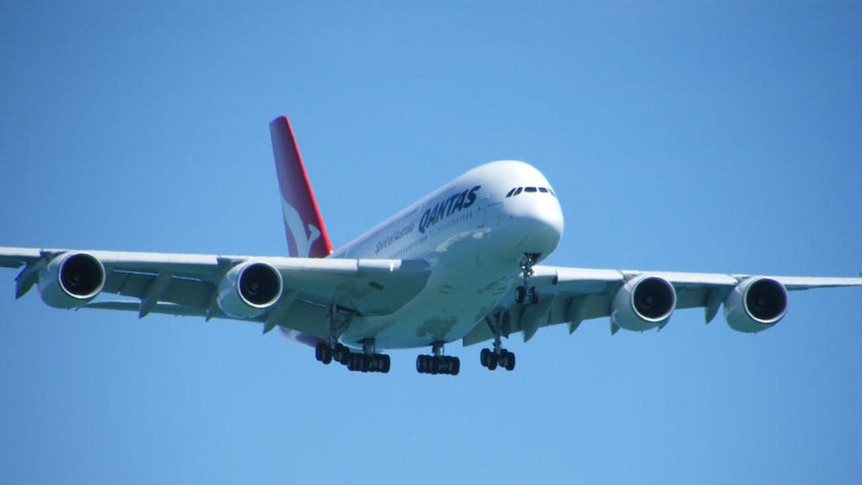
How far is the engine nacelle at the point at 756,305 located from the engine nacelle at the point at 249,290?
13415mm

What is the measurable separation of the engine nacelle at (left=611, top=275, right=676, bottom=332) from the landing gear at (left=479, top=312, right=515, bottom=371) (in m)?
3.61

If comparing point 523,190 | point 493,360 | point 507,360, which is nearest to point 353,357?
point 493,360

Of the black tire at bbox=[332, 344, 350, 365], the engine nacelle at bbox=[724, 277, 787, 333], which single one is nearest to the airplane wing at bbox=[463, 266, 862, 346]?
the engine nacelle at bbox=[724, 277, 787, 333]

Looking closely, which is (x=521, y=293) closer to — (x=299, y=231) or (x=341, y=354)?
(x=341, y=354)

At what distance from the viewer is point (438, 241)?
36.0 m

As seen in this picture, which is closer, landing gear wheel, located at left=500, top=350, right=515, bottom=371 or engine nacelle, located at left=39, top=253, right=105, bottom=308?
engine nacelle, located at left=39, top=253, right=105, bottom=308

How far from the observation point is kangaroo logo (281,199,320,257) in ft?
161

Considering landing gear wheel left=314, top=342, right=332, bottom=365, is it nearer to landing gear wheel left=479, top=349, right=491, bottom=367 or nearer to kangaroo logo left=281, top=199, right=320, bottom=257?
landing gear wheel left=479, top=349, right=491, bottom=367

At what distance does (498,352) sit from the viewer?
40656 mm

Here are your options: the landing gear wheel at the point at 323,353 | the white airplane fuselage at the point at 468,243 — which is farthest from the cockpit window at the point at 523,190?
the landing gear wheel at the point at 323,353

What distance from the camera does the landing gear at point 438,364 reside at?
1609 inches

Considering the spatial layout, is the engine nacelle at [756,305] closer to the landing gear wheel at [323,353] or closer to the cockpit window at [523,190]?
the cockpit window at [523,190]

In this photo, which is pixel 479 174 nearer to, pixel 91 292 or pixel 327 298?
pixel 327 298

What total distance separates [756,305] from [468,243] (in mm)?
9989
